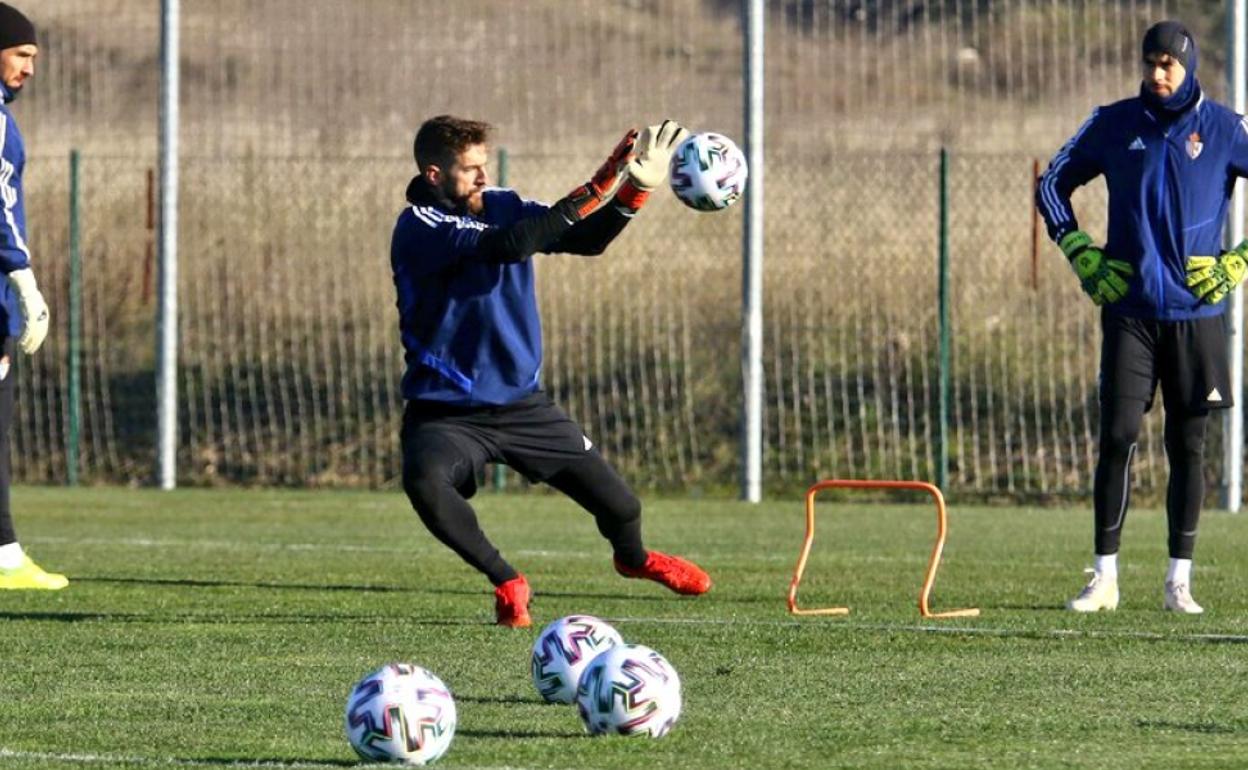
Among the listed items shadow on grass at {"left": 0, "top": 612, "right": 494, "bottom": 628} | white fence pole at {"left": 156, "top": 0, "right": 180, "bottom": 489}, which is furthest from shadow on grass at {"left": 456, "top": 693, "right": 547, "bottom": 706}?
white fence pole at {"left": 156, "top": 0, "right": 180, "bottom": 489}

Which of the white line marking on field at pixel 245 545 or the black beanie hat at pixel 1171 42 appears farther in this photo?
the white line marking on field at pixel 245 545

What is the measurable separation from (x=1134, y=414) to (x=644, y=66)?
13931mm

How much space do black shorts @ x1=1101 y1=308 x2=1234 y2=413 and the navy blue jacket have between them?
7.13ft

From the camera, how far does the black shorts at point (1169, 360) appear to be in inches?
404

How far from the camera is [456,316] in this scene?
9.56m

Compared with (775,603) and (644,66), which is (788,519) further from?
(644,66)

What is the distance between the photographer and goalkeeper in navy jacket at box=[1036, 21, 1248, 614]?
1016 centimetres

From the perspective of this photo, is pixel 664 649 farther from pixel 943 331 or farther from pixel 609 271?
pixel 609 271

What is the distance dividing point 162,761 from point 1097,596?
5.00 metres

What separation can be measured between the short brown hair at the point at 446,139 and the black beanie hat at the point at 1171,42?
8.66 feet

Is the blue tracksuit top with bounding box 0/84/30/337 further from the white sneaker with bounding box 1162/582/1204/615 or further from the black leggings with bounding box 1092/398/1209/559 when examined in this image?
the white sneaker with bounding box 1162/582/1204/615

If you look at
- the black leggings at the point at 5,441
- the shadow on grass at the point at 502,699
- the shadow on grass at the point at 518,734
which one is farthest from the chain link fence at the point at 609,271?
the shadow on grass at the point at 518,734

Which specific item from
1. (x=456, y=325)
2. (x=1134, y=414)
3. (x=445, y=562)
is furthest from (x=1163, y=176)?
(x=445, y=562)

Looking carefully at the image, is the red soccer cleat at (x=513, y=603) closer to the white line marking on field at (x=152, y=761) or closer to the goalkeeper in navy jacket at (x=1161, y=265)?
the goalkeeper in navy jacket at (x=1161, y=265)
